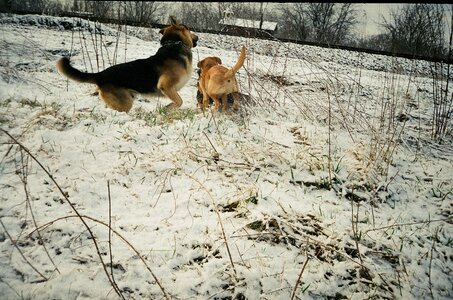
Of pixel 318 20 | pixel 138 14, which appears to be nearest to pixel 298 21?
pixel 318 20

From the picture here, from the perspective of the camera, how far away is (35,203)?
1.71 m

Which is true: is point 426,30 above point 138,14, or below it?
below

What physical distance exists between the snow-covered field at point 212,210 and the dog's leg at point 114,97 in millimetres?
259

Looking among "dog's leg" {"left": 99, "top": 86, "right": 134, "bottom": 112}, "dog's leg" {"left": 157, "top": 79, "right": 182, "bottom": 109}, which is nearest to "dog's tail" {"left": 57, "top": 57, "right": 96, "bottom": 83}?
"dog's leg" {"left": 99, "top": 86, "right": 134, "bottom": 112}

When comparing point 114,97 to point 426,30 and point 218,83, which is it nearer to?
point 218,83

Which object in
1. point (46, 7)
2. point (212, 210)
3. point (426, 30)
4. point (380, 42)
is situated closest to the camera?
point (212, 210)

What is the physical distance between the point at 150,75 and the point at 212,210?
Answer: 278cm

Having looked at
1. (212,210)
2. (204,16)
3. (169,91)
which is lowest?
(212,210)

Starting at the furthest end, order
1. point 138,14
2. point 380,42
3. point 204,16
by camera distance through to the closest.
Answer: point 380,42 < point 138,14 < point 204,16

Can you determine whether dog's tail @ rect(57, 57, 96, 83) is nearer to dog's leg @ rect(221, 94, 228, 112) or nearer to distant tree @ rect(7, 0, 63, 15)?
dog's leg @ rect(221, 94, 228, 112)

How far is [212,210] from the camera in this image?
1.87 m

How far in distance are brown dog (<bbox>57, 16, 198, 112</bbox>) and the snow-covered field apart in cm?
40

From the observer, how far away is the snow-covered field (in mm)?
1336

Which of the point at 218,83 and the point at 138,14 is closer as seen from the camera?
the point at 218,83
